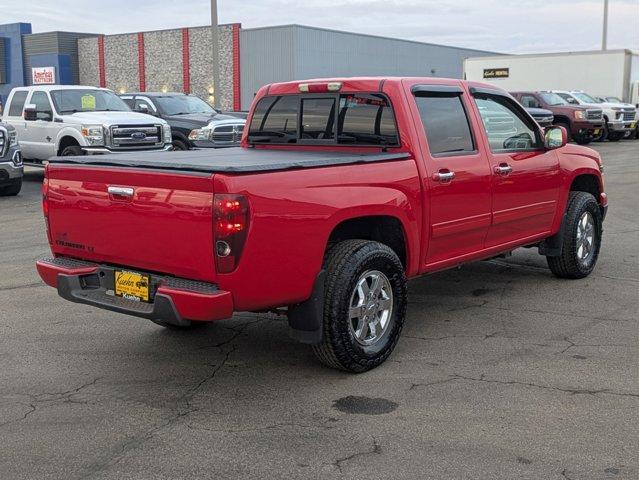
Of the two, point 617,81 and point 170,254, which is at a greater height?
point 617,81

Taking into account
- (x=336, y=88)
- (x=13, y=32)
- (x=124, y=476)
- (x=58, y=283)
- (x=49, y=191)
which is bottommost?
(x=124, y=476)

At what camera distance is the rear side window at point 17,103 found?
54.2 ft

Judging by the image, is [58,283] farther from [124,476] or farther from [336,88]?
[336,88]

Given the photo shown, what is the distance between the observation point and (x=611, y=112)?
92.0ft

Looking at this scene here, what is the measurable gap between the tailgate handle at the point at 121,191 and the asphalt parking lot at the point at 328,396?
→ 46.3 inches

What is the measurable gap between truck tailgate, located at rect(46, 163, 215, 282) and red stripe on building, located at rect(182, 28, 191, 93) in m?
43.5

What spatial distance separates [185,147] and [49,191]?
12076mm

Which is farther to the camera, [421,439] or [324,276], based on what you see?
[324,276]

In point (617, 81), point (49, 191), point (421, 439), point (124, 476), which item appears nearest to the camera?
point (124, 476)

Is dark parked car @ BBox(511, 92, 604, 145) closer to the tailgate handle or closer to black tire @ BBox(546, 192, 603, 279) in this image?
black tire @ BBox(546, 192, 603, 279)

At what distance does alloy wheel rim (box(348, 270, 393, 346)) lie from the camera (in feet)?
16.0

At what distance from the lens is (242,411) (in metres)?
4.36

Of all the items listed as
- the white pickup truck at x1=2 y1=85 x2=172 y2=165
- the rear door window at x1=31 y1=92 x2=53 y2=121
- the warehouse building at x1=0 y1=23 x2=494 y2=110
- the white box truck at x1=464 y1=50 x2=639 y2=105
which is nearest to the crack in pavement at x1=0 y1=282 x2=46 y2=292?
the white pickup truck at x1=2 y1=85 x2=172 y2=165

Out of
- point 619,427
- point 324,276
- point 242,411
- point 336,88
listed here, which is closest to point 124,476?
point 242,411
